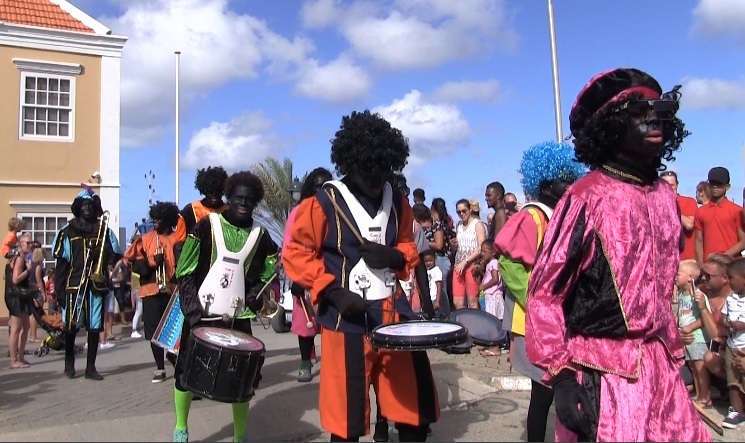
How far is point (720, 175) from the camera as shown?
7922 mm

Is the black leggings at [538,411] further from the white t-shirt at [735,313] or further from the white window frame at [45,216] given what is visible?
the white window frame at [45,216]

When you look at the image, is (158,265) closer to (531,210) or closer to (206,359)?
(206,359)

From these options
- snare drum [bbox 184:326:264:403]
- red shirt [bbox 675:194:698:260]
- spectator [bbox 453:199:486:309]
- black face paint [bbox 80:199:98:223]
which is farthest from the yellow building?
A: snare drum [bbox 184:326:264:403]

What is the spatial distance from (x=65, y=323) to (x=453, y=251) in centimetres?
571

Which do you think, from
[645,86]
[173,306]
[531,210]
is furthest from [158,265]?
[645,86]

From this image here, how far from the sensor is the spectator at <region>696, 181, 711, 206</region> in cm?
864

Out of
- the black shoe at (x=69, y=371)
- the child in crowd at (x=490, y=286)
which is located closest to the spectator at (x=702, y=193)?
the child in crowd at (x=490, y=286)

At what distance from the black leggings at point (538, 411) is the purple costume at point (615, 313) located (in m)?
1.55

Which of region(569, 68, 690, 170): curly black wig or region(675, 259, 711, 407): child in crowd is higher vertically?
region(569, 68, 690, 170): curly black wig

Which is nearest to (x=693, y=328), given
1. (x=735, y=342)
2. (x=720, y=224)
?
(x=735, y=342)

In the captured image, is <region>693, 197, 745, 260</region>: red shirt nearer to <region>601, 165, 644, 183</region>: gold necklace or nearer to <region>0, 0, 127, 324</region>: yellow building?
<region>601, 165, 644, 183</region>: gold necklace

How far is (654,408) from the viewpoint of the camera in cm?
243

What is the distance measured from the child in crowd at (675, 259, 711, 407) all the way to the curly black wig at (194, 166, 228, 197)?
4126 millimetres

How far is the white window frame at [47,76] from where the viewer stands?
17062mm
